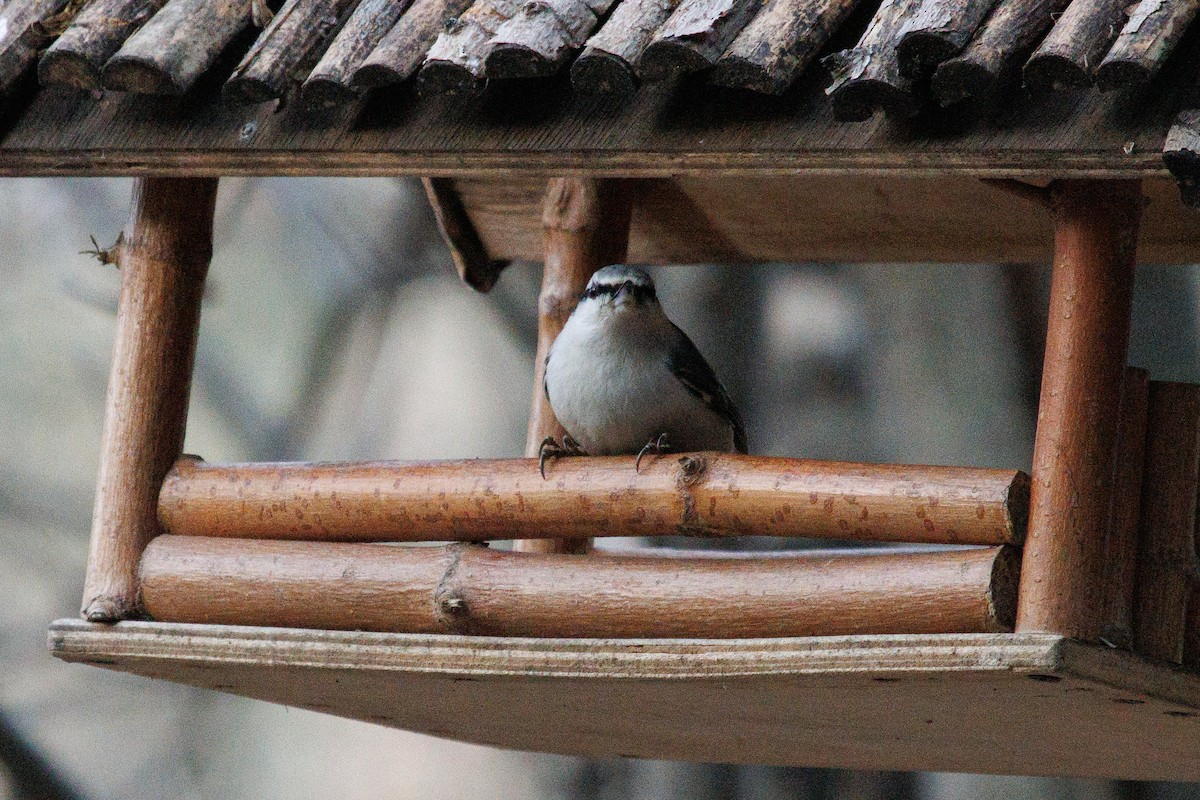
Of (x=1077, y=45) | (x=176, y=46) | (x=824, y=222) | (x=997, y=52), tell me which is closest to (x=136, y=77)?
(x=176, y=46)

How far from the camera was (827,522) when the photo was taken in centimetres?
328

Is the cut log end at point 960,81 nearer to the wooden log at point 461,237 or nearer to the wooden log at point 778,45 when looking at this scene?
the wooden log at point 778,45

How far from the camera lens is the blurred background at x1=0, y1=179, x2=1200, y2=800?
671 cm

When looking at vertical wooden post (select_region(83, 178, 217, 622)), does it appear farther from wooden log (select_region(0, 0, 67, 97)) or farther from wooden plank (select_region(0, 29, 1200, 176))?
wooden log (select_region(0, 0, 67, 97))

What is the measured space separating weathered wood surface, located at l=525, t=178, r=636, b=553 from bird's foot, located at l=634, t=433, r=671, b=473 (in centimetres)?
83

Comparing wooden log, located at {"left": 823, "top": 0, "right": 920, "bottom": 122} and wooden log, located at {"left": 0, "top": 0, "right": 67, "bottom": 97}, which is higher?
wooden log, located at {"left": 0, "top": 0, "right": 67, "bottom": 97}

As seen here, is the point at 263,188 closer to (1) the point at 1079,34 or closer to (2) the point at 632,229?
(2) the point at 632,229

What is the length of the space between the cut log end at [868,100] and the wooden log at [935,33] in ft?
0.14

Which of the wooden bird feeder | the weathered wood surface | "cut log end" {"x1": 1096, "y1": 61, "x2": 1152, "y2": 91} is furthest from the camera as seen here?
the weathered wood surface

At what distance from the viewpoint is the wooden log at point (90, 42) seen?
3.57 metres

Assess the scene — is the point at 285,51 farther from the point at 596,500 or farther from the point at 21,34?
the point at 596,500

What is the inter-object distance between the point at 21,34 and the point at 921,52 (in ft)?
6.41

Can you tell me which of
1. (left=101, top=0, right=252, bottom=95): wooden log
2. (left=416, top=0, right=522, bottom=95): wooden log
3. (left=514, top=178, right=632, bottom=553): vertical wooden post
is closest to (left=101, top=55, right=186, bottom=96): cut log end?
(left=101, top=0, right=252, bottom=95): wooden log

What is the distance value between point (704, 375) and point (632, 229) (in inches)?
58.2
